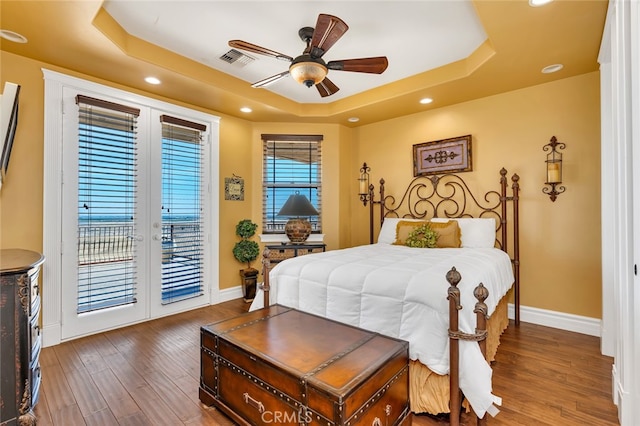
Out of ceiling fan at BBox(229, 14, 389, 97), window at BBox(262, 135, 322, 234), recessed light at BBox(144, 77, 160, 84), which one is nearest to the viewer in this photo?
ceiling fan at BBox(229, 14, 389, 97)

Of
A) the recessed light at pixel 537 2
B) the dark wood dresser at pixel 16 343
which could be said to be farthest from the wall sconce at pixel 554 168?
the dark wood dresser at pixel 16 343

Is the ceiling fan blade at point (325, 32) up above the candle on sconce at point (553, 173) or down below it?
above

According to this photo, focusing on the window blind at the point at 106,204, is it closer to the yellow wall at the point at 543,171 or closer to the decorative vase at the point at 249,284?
the decorative vase at the point at 249,284

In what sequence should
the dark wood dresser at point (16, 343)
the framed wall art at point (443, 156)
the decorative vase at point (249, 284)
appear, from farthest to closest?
the decorative vase at point (249, 284)
the framed wall art at point (443, 156)
the dark wood dresser at point (16, 343)

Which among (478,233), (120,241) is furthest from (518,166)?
(120,241)

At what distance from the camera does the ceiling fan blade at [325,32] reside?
1970mm

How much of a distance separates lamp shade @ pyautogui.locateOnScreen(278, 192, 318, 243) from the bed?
1346 millimetres

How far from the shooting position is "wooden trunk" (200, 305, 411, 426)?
135 cm

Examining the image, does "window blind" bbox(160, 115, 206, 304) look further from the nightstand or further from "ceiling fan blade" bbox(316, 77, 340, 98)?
"ceiling fan blade" bbox(316, 77, 340, 98)

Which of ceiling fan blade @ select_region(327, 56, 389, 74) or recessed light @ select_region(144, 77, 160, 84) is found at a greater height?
recessed light @ select_region(144, 77, 160, 84)

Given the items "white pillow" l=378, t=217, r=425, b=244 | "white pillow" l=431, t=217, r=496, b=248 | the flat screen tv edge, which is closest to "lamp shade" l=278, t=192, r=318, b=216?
"white pillow" l=378, t=217, r=425, b=244

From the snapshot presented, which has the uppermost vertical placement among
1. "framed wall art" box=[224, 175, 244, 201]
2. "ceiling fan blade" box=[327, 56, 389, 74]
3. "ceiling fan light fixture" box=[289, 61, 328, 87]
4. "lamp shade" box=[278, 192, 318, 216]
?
"ceiling fan blade" box=[327, 56, 389, 74]

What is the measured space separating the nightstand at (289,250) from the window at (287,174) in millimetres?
489

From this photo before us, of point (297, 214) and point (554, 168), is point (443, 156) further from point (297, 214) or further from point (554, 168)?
point (297, 214)
